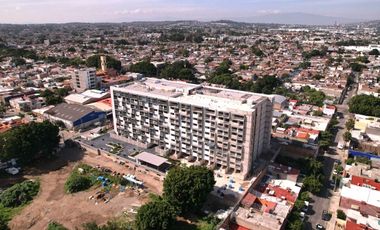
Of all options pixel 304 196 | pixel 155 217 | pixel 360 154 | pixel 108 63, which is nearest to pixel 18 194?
pixel 155 217

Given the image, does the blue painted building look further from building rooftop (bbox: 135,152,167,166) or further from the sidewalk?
the sidewalk

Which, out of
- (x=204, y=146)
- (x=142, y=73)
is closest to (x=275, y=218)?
(x=204, y=146)

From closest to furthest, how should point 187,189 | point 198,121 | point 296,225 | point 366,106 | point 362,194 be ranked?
point 296,225, point 187,189, point 362,194, point 198,121, point 366,106

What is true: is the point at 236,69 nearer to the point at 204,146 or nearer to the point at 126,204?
the point at 204,146

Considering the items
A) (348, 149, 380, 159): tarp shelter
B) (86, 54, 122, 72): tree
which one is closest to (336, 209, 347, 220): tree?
(348, 149, 380, 159): tarp shelter

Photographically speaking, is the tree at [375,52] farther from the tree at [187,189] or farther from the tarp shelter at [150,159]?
the tree at [187,189]

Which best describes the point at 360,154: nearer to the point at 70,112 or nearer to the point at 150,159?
the point at 150,159
